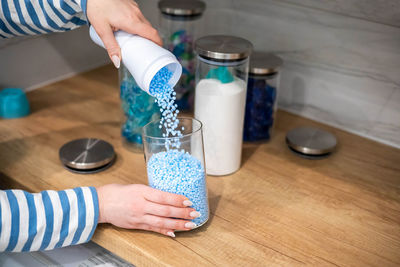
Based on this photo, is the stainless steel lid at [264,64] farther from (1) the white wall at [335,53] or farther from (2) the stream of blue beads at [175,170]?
(2) the stream of blue beads at [175,170]

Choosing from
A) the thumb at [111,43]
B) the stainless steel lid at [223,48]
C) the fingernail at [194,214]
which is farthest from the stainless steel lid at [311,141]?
the thumb at [111,43]

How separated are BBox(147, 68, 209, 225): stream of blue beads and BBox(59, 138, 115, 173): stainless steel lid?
221mm

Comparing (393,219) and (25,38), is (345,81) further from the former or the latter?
(25,38)

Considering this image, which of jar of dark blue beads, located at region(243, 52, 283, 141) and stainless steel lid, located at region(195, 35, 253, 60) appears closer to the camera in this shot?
stainless steel lid, located at region(195, 35, 253, 60)

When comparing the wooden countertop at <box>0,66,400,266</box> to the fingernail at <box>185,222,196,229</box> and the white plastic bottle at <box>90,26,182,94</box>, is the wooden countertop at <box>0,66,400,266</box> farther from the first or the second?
the white plastic bottle at <box>90,26,182,94</box>

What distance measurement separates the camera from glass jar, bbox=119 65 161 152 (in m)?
1.09

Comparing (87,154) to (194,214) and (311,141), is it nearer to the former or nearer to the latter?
(194,214)

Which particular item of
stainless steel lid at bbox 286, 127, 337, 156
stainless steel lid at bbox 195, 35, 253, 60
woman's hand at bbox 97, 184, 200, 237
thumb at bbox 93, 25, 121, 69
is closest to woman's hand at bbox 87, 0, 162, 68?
thumb at bbox 93, 25, 121, 69

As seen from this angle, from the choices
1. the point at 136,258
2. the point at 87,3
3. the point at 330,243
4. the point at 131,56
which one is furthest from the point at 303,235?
the point at 87,3

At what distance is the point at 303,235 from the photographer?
0.91 metres

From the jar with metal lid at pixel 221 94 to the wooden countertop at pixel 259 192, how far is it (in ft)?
0.23

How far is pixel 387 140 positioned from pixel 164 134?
633 mm

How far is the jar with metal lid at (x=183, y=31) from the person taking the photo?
1237mm

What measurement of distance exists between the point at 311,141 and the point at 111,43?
22.1 inches
